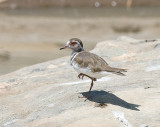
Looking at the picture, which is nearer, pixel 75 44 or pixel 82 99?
pixel 82 99

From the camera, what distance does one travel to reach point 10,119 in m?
6.75

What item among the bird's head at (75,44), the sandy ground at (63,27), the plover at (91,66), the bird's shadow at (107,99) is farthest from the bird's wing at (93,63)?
the sandy ground at (63,27)

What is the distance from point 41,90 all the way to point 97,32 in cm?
1286

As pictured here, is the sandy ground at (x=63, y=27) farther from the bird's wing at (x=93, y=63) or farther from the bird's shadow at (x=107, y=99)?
the bird's wing at (x=93, y=63)

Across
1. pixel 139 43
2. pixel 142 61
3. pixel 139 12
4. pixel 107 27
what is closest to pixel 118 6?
pixel 139 12

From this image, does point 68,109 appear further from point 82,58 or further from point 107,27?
point 107,27

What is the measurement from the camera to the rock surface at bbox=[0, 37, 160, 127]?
615 centimetres

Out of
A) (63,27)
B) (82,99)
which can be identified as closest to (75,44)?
(82,99)

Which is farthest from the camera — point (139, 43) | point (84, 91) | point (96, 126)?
point (139, 43)

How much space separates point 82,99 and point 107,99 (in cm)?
48

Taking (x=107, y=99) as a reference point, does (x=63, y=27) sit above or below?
below

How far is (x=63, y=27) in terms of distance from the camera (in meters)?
21.2

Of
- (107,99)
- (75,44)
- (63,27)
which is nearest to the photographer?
(107,99)

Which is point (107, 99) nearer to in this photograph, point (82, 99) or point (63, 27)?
point (82, 99)
